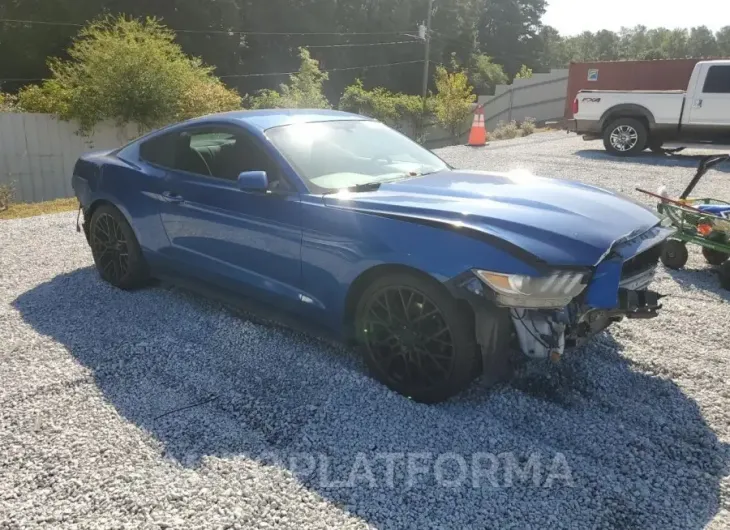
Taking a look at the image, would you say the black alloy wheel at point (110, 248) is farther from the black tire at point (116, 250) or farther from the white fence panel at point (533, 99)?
the white fence panel at point (533, 99)

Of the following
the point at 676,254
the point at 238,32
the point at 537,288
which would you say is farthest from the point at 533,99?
the point at 537,288

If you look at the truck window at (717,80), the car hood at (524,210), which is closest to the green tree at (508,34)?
the truck window at (717,80)

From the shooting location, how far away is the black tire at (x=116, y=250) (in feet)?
15.5

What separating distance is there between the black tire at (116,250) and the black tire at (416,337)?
233 cm

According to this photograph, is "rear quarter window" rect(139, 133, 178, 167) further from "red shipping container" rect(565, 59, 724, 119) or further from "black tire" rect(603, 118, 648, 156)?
"red shipping container" rect(565, 59, 724, 119)

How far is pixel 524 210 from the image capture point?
3.07 m

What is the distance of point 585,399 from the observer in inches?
127

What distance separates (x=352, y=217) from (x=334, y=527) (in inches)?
64.0

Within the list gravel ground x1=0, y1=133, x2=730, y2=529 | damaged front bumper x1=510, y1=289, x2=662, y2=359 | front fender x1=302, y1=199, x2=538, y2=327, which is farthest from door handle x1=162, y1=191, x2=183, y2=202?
damaged front bumper x1=510, y1=289, x2=662, y2=359

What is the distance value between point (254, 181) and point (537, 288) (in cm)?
177

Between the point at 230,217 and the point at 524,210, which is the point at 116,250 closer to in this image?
the point at 230,217

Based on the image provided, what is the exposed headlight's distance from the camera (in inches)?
108

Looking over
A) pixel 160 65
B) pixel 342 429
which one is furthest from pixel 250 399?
pixel 160 65

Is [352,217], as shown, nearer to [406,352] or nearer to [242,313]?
[406,352]
